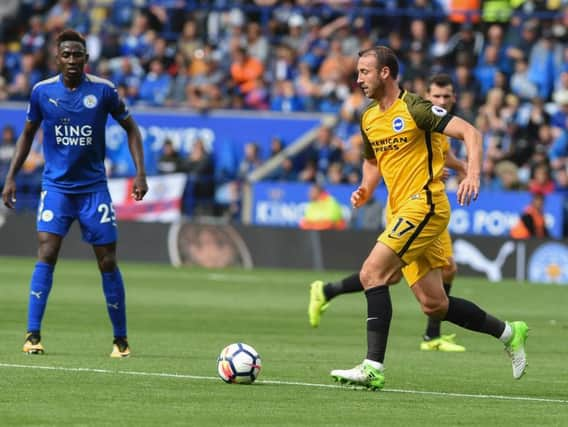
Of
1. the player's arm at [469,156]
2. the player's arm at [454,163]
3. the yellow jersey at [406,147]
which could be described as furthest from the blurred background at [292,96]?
the player's arm at [469,156]

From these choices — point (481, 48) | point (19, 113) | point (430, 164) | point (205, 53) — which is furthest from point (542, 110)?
point (430, 164)

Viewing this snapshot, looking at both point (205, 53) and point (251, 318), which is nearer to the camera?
point (251, 318)

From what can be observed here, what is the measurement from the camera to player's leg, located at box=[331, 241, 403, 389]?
930 centimetres

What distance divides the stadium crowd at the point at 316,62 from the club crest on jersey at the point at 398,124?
15.9m

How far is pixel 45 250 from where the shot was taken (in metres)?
11.4

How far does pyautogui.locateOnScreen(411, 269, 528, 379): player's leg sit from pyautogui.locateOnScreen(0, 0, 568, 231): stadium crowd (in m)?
15.4

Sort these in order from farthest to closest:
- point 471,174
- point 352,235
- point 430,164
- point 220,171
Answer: point 220,171
point 352,235
point 430,164
point 471,174

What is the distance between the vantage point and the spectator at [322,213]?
25.9m

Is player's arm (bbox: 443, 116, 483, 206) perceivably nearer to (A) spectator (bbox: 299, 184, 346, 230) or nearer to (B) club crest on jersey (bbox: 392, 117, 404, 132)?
(B) club crest on jersey (bbox: 392, 117, 404, 132)

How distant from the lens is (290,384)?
967cm

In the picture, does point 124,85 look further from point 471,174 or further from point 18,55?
point 471,174

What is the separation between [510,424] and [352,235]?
17427mm

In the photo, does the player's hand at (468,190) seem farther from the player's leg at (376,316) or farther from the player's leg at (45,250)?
the player's leg at (45,250)

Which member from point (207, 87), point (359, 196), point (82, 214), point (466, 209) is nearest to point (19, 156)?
point (82, 214)
